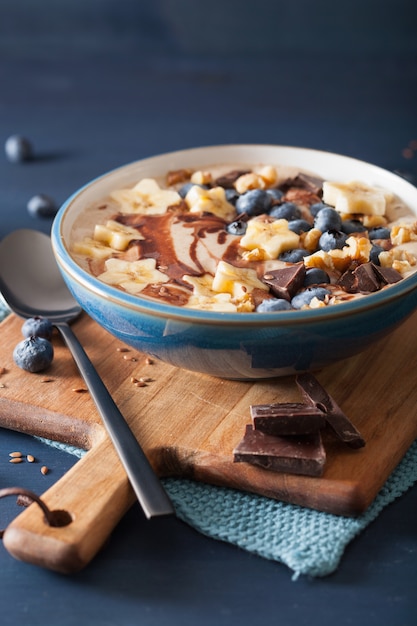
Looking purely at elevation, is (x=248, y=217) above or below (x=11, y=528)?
above

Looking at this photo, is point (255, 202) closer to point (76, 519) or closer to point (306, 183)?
point (306, 183)

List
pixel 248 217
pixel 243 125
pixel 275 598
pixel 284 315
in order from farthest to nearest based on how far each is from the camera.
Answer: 1. pixel 243 125
2. pixel 248 217
3. pixel 284 315
4. pixel 275 598

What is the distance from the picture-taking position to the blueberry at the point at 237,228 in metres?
2.35

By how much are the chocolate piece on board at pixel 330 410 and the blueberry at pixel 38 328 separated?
75 centimetres

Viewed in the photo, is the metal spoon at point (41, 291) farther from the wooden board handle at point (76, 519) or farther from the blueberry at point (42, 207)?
the blueberry at point (42, 207)

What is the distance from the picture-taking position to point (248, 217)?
2457mm

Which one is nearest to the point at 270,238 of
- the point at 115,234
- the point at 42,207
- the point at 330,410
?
the point at 115,234

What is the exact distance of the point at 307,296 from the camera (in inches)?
79.7

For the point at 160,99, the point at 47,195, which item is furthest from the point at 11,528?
the point at 160,99

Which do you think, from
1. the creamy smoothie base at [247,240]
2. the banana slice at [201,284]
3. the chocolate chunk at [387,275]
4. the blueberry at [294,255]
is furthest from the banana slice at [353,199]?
the banana slice at [201,284]

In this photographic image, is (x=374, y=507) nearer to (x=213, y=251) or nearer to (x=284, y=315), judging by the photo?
(x=284, y=315)

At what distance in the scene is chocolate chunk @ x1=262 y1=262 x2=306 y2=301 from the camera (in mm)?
2043

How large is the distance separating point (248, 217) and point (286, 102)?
6.56 feet

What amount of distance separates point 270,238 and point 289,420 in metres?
0.58
